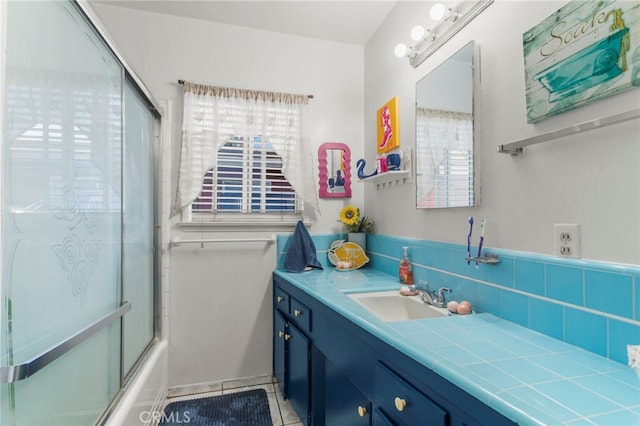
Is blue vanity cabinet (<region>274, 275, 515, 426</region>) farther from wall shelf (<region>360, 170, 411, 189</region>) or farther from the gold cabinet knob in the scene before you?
wall shelf (<region>360, 170, 411, 189</region>)

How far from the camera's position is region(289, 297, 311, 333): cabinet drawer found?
1656 millimetres

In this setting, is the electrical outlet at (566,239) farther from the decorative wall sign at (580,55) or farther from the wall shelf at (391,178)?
the wall shelf at (391,178)

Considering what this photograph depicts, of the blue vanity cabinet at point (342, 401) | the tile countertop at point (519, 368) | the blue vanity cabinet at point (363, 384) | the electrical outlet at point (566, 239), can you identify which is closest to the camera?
the tile countertop at point (519, 368)

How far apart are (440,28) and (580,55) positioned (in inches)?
32.4

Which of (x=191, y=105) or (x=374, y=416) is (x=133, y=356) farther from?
(x=191, y=105)

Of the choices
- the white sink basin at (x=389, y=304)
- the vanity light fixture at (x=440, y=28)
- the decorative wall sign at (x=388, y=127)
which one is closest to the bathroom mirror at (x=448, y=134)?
the vanity light fixture at (x=440, y=28)

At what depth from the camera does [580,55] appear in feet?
3.16

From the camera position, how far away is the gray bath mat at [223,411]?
1872 mm

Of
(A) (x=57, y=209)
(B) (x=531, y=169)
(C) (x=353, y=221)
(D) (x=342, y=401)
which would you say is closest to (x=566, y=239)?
(B) (x=531, y=169)

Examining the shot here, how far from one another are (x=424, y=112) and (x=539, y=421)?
1.48 meters

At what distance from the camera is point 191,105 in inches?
86.7

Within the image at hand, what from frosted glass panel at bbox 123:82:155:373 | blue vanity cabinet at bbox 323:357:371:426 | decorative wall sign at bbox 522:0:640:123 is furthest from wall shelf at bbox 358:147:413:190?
frosted glass panel at bbox 123:82:155:373

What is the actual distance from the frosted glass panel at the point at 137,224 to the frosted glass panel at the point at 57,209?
230mm

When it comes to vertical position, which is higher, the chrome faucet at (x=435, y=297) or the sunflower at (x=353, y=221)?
the sunflower at (x=353, y=221)
